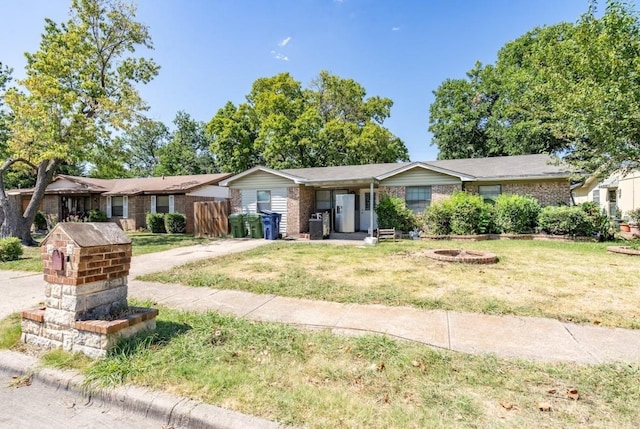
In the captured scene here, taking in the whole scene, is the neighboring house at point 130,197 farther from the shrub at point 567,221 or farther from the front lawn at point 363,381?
the shrub at point 567,221

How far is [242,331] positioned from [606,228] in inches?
579

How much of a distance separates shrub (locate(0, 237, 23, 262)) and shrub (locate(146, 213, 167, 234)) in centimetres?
1027

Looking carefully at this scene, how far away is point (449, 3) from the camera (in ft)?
42.1

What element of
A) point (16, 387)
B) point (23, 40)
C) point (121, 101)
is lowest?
point (16, 387)

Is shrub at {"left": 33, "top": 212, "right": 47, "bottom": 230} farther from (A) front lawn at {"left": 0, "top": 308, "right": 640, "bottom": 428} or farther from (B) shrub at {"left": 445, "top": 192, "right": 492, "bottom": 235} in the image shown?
(B) shrub at {"left": 445, "top": 192, "right": 492, "bottom": 235}

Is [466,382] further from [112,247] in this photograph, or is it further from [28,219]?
[28,219]

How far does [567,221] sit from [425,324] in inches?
447

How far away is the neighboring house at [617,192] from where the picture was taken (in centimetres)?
1792

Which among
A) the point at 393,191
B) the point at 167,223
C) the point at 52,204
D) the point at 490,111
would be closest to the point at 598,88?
the point at 393,191

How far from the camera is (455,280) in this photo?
6.27m

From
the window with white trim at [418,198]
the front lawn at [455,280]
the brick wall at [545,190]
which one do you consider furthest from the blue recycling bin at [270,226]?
the brick wall at [545,190]

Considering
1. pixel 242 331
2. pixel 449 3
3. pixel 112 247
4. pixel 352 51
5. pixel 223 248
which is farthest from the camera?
pixel 352 51

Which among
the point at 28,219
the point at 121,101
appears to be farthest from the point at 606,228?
the point at 28,219

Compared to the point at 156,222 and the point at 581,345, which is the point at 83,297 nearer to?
the point at 581,345
